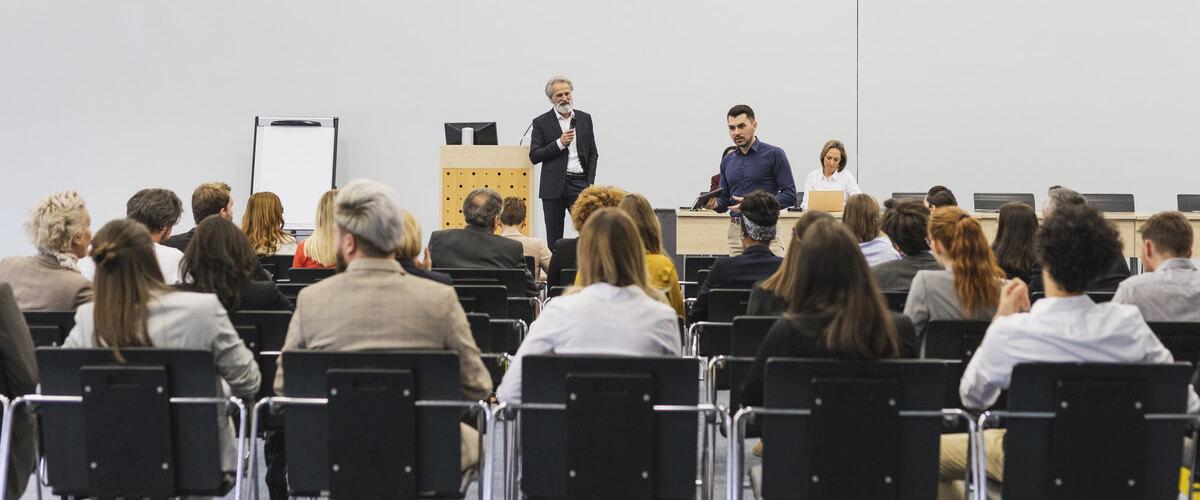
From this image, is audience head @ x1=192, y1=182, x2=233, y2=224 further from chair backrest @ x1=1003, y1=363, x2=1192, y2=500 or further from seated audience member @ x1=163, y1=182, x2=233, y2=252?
chair backrest @ x1=1003, y1=363, x2=1192, y2=500

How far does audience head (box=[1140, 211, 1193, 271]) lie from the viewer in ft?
12.8

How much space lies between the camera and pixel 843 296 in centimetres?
276

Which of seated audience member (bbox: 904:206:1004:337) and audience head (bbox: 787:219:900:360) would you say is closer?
audience head (bbox: 787:219:900:360)

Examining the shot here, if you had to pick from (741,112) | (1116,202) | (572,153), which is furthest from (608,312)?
(1116,202)

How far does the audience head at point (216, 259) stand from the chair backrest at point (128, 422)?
0.79 metres

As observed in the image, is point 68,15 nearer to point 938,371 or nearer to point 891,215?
point 891,215

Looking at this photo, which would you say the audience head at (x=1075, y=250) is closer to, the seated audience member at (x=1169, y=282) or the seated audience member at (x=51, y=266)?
the seated audience member at (x=1169, y=282)

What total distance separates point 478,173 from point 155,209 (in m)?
4.07

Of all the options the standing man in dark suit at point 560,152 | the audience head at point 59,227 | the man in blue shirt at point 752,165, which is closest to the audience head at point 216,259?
the audience head at point 59,227

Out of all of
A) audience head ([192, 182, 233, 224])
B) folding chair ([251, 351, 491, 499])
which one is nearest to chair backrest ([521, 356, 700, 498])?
folding chair ([251, 351, 491, 499])

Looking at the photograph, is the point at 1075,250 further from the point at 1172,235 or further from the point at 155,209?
the point at 155,209

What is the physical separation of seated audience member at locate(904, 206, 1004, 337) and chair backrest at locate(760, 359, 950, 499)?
107 cm

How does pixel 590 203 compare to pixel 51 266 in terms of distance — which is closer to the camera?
pixel 51 266

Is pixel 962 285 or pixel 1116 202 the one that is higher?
pixel 1116 202
